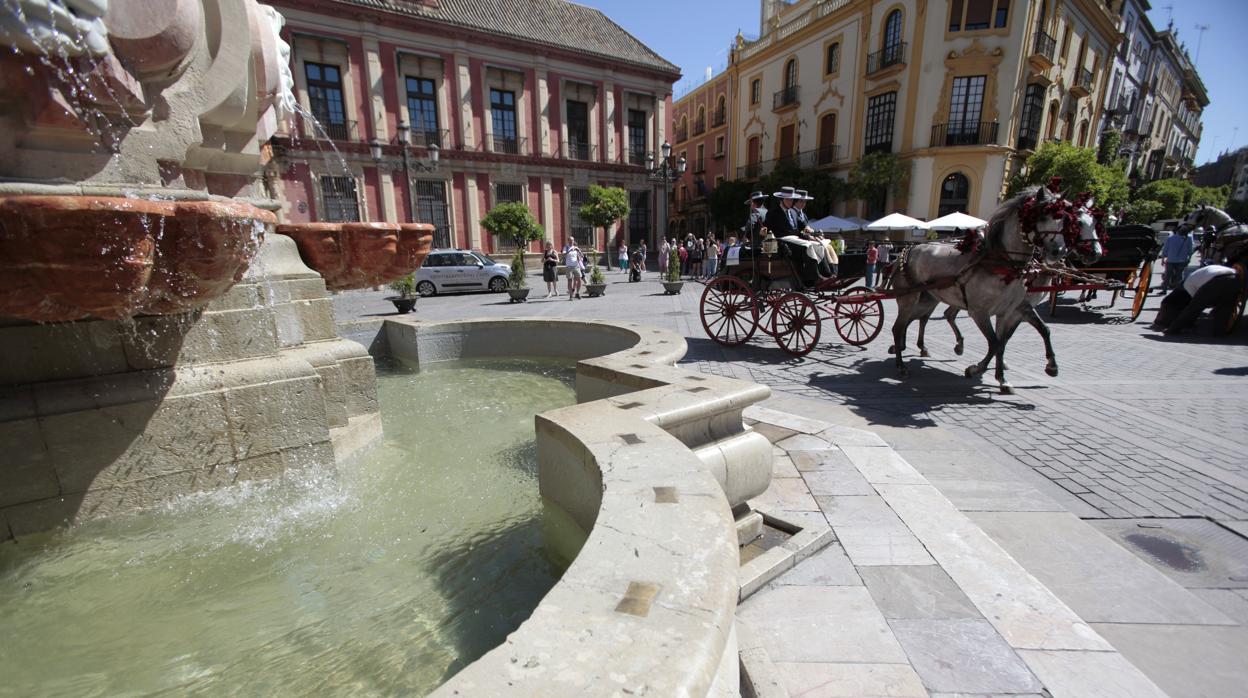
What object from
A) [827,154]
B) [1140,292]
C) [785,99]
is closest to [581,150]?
[785,99]

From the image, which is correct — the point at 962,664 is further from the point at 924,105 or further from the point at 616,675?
the point at 924,105

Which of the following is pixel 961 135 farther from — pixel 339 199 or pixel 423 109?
pixel 339 199

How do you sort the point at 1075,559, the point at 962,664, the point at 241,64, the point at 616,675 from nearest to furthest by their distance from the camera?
the point at 616,675 → the point at 962,664 → the point at 1075,559 → the point at 241,64

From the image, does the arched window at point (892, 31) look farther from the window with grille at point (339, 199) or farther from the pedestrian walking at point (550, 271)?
the window with grille at point (339, 199)

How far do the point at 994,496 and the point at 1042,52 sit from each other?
30.9 meters

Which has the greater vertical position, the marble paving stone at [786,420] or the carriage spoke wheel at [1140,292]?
the carriage spoke wheel at [1140,292]

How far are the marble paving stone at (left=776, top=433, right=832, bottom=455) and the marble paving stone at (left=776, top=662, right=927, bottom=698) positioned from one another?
196 cm

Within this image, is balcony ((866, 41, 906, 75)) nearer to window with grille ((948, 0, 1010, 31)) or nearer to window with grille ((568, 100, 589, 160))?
window with grille ((948, 0, 1010, 31))

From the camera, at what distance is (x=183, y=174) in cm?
338

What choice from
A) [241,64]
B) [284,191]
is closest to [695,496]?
[241,64]

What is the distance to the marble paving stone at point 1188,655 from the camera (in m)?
1.79

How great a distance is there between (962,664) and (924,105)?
95.8 feet

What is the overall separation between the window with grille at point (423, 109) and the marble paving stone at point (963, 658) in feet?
94.7

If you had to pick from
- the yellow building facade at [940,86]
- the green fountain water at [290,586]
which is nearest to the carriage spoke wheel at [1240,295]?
the green fountain water at [290,586]
